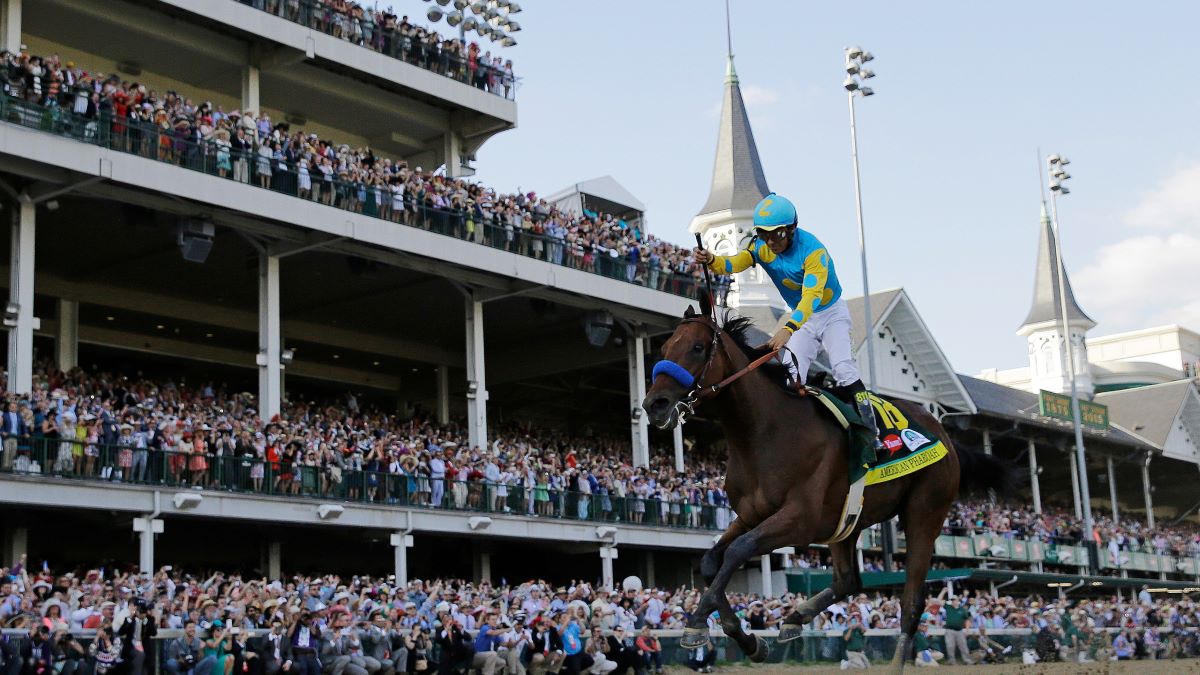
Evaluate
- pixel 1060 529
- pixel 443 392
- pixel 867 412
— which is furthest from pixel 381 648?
pixel 1060 529

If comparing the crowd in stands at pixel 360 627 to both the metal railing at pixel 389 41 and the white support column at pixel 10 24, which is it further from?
the metal railing at pixel 389 41

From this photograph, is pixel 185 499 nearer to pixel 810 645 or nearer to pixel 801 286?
pixel 810 645

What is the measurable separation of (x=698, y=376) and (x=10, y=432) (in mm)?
14651

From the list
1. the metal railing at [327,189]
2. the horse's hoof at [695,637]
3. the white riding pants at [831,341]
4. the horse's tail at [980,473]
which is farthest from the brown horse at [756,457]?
the metal railing at [327,189]

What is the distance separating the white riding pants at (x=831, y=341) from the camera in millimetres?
11109

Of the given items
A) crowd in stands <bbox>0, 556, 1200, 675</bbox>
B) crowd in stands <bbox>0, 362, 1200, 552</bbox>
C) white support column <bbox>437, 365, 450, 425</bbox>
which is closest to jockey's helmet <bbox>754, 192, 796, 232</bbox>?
crowd in stands <bbox>0, 556, 1200, 675</bbox>

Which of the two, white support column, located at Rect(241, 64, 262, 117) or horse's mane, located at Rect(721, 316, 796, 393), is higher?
white support column, located at Rect(241, 64, 262, 117)

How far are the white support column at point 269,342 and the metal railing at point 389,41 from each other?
5.83 meters

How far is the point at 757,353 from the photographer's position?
10.5 meters

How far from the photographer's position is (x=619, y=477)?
32.6 meters

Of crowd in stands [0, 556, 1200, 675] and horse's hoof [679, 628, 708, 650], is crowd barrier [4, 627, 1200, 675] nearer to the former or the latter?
crowd in stands [0, 556, 1200, 675]

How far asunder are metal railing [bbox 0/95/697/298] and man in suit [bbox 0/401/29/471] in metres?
4.97

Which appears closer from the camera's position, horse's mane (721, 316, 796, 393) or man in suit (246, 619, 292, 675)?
horse's mane (721, 316, 796, 393)

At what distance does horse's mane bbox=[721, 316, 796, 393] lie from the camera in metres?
10.4
